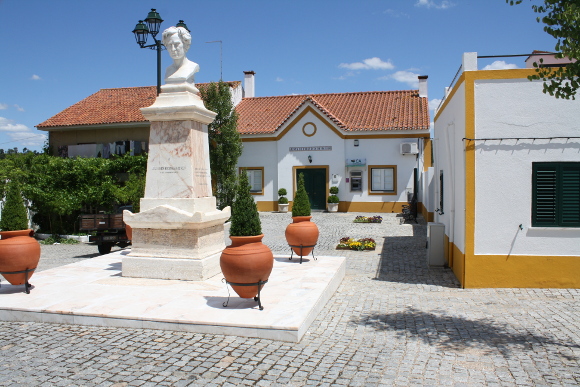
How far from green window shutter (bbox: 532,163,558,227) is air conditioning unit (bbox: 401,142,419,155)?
51.9 feet

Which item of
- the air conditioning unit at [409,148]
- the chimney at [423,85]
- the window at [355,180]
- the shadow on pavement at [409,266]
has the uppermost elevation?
the chimney at [423,85]

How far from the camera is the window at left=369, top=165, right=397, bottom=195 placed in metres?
25.4

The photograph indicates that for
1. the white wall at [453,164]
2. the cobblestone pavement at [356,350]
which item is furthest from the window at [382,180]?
the cobblestone pavement at [356,350]

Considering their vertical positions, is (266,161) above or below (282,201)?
above

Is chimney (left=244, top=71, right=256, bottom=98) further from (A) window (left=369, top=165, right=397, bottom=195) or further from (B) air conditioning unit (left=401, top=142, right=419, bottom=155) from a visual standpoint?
(B) air conditioning unit (left=401, top=142, right=419, bottom=155)

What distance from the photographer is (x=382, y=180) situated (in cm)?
2561

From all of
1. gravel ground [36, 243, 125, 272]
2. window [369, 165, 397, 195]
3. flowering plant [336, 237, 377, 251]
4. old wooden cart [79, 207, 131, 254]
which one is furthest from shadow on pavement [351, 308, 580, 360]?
window [369, 165, 397, 195]

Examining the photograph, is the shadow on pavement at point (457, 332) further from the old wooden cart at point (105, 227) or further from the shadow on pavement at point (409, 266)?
the old wooden cart at point (105, 227)

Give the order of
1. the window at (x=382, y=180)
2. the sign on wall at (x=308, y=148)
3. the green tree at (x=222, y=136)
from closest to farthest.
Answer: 1. the green tree at (x=222, y=136)
2. the window at (x=382, y=180)
3. the sign on wall at (x=308, y=148)

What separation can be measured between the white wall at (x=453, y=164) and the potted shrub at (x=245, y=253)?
4.42m

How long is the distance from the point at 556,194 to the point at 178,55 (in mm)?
7491

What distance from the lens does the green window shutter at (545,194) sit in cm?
874

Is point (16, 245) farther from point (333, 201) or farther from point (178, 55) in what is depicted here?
point (333, 201)

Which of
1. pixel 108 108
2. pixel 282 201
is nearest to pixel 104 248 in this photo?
pixel 282 201
